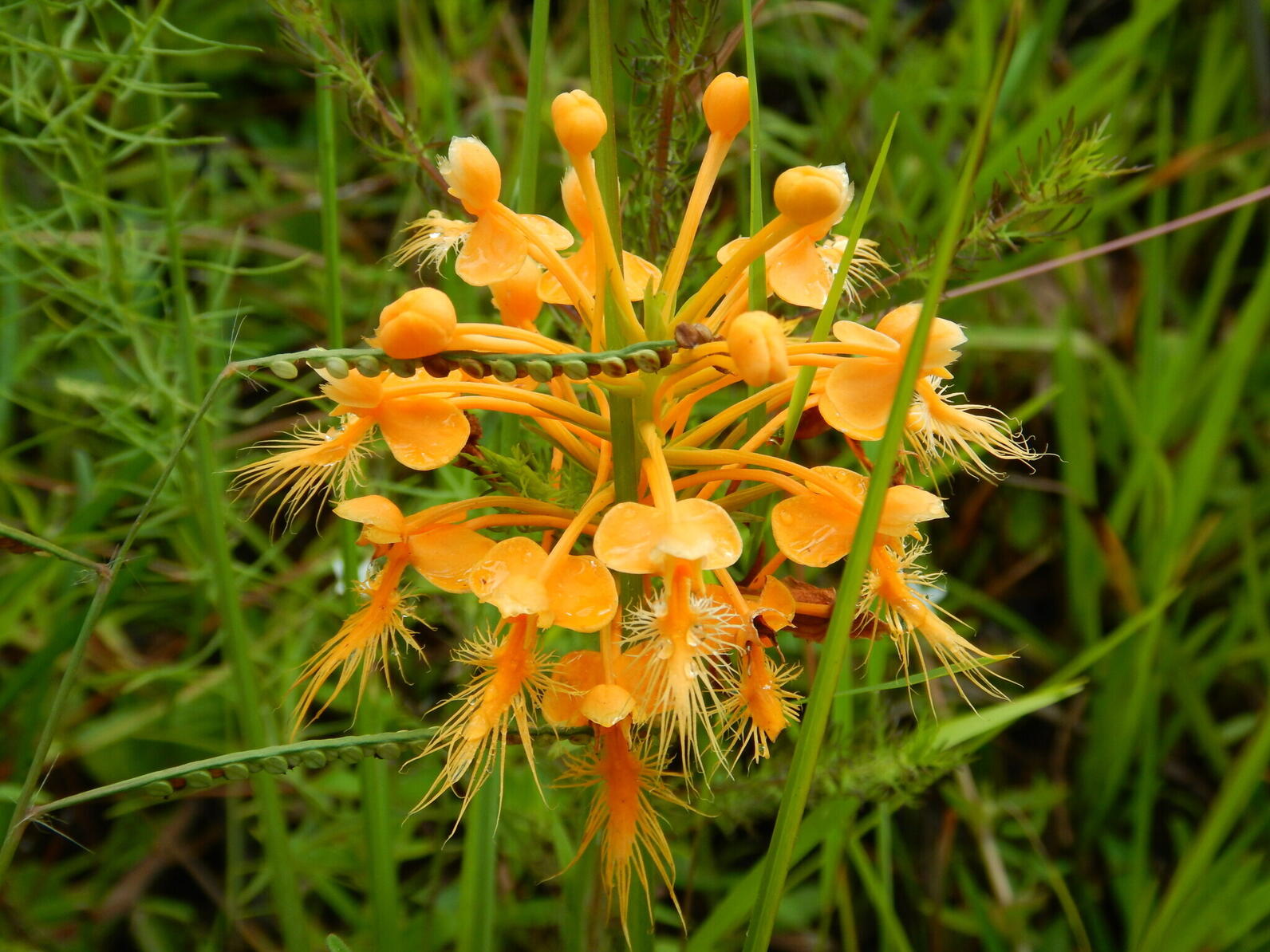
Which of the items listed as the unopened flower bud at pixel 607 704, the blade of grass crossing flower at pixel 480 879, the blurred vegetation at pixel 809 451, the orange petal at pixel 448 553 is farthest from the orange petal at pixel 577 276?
the blade of grass crossing flower at pixel 480 879

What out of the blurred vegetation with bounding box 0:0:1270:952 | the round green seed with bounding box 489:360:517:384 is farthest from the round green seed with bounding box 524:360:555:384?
the blurred vegetation with bounding box 0:0:1270:952

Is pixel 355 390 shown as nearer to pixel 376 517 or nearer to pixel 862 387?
pixel 376 517

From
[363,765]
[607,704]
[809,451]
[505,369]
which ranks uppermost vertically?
[505,369]

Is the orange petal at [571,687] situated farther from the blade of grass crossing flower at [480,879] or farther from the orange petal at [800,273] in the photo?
the orange petal at [800,273]

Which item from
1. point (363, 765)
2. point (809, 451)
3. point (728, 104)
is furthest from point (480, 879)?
point (809, 451)

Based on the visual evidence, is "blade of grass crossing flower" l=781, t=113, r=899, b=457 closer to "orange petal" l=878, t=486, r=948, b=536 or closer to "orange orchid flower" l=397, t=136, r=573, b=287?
"orange petal" l=878, t=486, r=948, b=536

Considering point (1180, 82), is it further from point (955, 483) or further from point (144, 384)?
point (144, 384)
